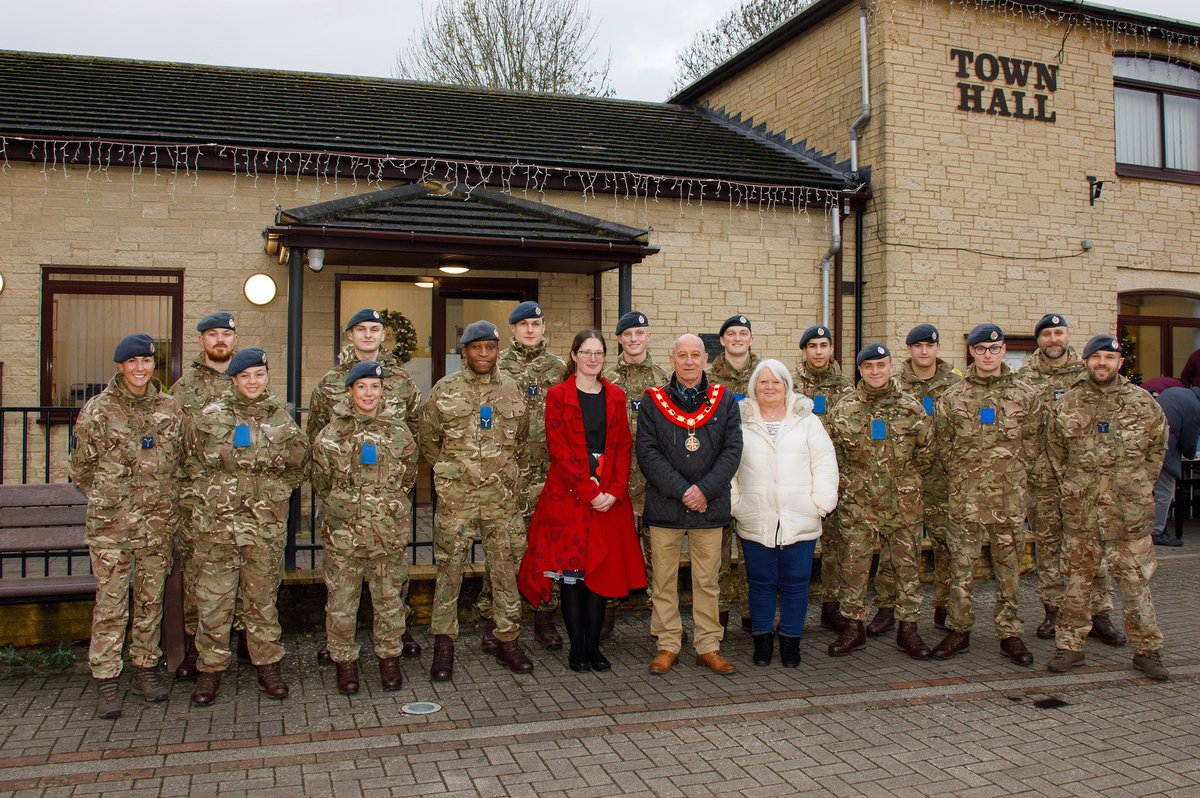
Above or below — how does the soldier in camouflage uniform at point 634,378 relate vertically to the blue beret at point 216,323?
below

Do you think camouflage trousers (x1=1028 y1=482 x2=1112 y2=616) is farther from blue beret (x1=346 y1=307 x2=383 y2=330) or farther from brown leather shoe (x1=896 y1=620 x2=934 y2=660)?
blue beret (x1=346 y1=307 x2=383 y2=330)

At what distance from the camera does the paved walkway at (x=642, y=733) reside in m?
4.05

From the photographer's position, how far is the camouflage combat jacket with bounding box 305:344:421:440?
5.66 meters

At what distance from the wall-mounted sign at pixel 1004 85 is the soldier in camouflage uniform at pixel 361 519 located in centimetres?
967

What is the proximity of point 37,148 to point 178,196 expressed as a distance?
1315 mm

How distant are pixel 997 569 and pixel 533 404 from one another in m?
3.15

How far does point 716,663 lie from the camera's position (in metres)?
5.56

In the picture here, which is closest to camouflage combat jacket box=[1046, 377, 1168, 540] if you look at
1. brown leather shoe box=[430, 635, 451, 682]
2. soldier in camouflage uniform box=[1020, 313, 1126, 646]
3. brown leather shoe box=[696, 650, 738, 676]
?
soldier in camouflage uniform box=[1020, 313, 1126, 646]

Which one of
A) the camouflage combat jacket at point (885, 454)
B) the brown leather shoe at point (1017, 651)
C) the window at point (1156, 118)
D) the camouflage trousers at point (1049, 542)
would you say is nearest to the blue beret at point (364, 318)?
the camouflage combat jacket at point (885, 454)

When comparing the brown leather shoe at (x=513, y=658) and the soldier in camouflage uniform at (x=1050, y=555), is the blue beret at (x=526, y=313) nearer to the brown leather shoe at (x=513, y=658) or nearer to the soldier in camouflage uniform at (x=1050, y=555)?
the brown leather shoe at (x=513, y=658)

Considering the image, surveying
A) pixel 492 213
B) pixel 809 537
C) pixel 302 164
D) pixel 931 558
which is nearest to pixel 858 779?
pixel 809 537

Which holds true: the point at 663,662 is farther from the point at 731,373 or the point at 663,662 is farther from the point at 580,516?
the point at 731,373

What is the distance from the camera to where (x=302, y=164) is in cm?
990

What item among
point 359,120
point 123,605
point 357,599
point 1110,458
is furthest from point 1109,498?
point 359,120
